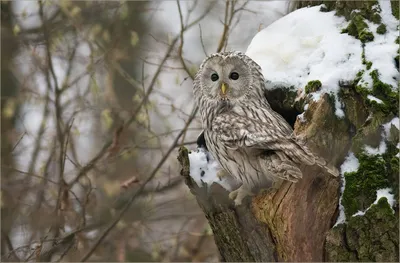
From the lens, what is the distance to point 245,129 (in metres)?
3.13

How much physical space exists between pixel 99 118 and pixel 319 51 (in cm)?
279

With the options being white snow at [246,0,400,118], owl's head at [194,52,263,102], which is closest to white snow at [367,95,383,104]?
white snow at [246,0,400,118]

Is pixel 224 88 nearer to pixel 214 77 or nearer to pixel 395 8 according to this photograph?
pixel 214 77

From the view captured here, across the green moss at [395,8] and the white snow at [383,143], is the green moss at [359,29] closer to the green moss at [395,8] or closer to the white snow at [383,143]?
the green moss at [395,8]

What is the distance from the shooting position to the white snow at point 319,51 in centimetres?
324

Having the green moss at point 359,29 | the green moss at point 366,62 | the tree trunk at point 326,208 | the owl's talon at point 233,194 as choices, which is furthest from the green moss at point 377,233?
the green moss at point 359,29

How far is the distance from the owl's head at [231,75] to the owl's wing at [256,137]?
0.18 m

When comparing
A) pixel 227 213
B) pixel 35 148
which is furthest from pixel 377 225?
pixel 35 148

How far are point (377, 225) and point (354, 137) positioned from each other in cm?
48

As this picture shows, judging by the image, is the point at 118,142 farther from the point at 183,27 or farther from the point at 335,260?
the point at 335,260

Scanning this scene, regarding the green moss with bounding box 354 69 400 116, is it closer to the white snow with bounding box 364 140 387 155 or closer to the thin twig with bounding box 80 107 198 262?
the white snow with bounding box 364 140 387 155

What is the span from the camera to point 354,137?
3092mm

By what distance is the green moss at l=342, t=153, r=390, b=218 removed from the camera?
2.96 m

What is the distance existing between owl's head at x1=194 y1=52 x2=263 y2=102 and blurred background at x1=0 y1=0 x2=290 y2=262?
1.11m
